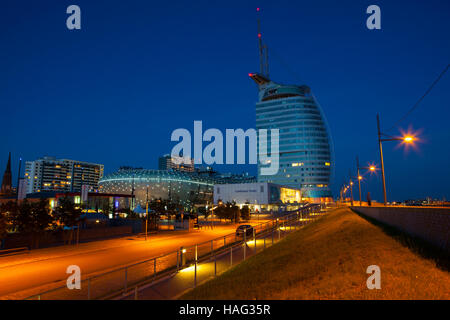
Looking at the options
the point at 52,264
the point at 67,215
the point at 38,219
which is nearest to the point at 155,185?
the point at 67,215

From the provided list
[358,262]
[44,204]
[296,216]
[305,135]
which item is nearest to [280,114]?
[305,135]

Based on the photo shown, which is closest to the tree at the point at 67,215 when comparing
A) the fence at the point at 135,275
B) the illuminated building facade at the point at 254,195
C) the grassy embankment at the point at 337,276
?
the fence at the point at 135,275

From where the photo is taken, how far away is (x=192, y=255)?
16.0 meters

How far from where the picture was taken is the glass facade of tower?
504ft

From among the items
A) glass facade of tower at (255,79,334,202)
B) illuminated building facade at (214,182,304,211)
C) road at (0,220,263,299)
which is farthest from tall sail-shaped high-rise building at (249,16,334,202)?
road at (0,220,263,299)

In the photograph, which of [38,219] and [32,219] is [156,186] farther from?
[32,219]

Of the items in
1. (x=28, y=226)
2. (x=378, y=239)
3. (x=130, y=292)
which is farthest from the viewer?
(x=28, y=226)

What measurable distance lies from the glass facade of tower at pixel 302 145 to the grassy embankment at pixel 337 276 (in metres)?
144

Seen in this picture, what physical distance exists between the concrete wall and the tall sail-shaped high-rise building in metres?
139

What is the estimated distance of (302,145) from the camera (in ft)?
510

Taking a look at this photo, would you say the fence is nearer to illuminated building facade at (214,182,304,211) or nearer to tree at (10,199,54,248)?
tree at (10,199,54,248)
